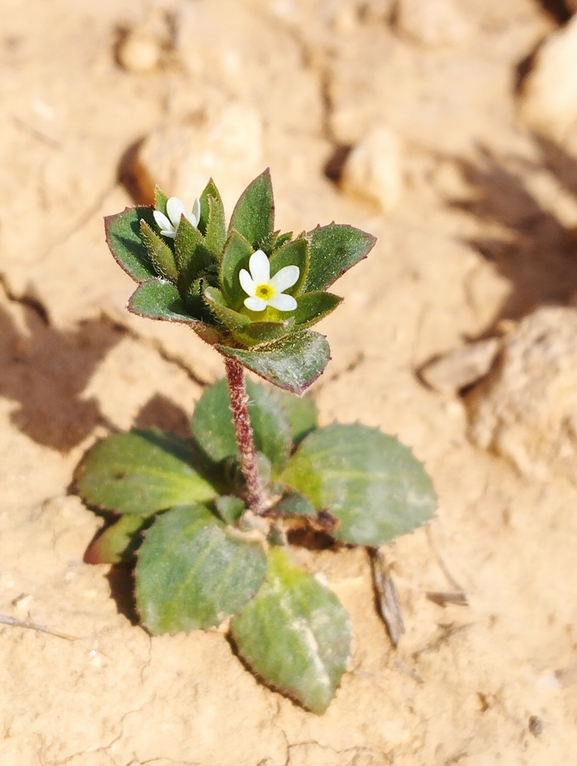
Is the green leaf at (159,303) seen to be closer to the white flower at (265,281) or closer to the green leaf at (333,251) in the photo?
the white flower at (265,281)

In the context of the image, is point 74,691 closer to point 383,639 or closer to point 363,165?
point 383,639

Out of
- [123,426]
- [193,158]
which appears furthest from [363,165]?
[123,426]

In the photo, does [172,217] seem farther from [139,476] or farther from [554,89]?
[554,89]

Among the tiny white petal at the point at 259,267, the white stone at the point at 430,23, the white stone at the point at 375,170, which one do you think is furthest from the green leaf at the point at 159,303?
the white stone at the point at 430,23

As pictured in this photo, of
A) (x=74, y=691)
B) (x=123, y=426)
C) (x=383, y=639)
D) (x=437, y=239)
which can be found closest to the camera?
(x=74, y=691)

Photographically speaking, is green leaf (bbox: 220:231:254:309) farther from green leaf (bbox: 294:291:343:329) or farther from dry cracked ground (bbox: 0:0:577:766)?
dry cracked ground (bbox: 0:0:577:766)

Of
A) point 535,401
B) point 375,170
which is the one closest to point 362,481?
point 535,401
